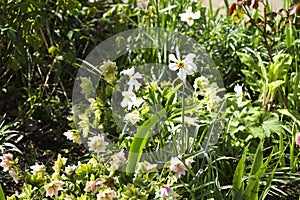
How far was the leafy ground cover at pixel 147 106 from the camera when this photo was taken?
2.13 m

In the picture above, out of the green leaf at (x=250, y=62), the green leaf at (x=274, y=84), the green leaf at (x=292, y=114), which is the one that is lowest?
the green leaf at (x=292, y=114)

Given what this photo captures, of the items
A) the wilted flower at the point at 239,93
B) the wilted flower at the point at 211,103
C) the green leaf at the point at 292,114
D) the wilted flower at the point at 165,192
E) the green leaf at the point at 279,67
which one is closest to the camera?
the wilted flower at the point at 165,192

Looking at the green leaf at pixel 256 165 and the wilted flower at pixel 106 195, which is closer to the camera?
the wilted flower at pixel 106 195

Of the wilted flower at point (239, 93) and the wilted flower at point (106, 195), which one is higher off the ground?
the wilted flower at point (239, 93)

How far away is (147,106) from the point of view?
93.5 inches

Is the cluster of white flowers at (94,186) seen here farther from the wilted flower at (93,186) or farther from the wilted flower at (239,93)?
the wilted flower at (239,93)

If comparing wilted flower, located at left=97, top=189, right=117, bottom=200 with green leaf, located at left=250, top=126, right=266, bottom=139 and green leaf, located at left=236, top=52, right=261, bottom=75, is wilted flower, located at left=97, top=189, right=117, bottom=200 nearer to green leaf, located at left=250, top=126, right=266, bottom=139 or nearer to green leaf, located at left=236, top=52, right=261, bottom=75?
green leaf, located at left=250, top=126, right=266, bottom=139

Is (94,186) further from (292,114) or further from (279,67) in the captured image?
(279,67)

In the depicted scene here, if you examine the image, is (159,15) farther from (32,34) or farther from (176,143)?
(176,143)

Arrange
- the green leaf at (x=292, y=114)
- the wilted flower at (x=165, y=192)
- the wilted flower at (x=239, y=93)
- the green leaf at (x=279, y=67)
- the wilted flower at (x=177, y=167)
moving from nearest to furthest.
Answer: the wilted flower at (x=165, y=192) → the wilted flower at (x=177, y=167) → the wilted flower at (x=239, y=93) → the green leaf at (x=292, y=114) → the green leaf at (x=279, y=67)

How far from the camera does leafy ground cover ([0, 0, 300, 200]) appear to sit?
213 centimetres

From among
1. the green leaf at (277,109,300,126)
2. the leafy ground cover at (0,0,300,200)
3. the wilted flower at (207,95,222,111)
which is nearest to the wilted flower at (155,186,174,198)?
the leafy ground cover at (0,0,300,200)

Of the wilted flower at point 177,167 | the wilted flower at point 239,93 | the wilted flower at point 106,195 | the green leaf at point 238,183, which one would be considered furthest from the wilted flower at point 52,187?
the wilted flower at point 239,93

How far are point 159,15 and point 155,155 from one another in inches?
42.1
